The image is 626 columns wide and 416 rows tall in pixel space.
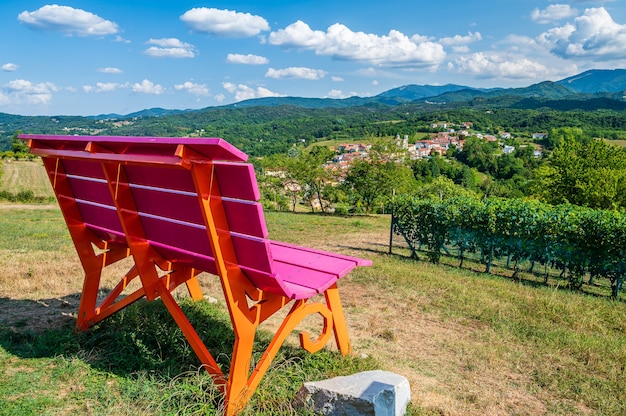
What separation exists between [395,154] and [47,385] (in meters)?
26.3

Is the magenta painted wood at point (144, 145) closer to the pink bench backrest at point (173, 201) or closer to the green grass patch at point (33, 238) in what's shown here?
the pink bench backrest at point (173, 201)

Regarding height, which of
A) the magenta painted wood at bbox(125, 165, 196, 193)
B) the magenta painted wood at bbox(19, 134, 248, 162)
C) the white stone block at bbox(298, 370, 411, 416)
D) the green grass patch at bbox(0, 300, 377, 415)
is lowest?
the green grass patch at bbox(0, 300, 377, 415)

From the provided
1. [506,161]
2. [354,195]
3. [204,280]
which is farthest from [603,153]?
[506,161]

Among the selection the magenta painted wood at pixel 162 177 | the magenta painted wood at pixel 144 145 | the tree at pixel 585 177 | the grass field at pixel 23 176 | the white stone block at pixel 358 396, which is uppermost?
the magenta painted wood at pixel 144 145

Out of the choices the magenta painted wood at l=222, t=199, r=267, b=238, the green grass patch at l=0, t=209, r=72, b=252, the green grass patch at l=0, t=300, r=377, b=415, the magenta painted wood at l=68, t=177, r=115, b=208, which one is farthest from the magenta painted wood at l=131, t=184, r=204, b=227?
the green grass patch at l=0, t=209, r=72, b=252

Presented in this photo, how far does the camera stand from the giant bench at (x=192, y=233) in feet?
7.90

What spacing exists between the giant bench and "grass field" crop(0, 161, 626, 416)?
33cm

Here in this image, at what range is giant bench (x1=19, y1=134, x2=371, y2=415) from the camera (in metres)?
2.41

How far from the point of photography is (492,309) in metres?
6.00

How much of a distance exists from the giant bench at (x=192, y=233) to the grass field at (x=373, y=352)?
33 centimetres

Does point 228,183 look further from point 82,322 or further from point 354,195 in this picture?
point 354,195

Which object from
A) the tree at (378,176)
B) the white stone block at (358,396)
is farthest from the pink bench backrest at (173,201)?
the tree at (378,176)

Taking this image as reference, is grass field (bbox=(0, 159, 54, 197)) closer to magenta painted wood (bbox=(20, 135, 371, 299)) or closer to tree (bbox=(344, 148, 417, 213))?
tree (bbox=(344, 148, 417, 213))

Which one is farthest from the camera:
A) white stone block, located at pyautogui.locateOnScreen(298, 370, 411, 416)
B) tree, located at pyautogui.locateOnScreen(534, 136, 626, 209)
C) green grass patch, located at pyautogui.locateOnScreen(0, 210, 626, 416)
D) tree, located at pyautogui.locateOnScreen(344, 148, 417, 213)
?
tree, located at pyautogui.locateOnScreen(344, 148, 417, 213)
